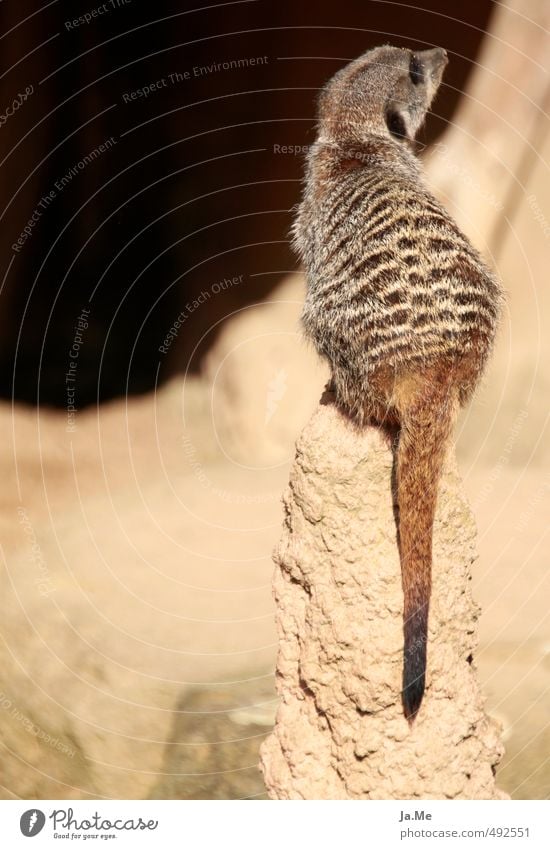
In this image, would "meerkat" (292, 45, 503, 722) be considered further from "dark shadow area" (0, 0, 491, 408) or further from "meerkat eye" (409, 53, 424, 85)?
"dark shadow area" (0, 0, 491, 408)

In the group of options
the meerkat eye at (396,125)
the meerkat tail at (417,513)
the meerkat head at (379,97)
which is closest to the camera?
the meerkat tail at (417,513)

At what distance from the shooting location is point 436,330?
188 cm

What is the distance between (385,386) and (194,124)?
2.40 meters

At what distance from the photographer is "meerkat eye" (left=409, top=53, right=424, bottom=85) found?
102 inches

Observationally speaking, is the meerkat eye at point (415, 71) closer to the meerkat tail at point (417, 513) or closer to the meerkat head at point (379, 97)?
the meerkat head at point (379, 97)

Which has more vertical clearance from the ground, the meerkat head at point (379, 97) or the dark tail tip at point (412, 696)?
the meerkat head at point (379, 97)

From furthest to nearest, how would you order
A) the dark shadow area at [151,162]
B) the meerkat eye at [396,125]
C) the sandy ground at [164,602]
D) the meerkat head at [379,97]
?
the dark shadow area at [151,162] → the sandy ground at [164,602] → the meerkat eye at [396,125] → the meerkat head at [379,97]

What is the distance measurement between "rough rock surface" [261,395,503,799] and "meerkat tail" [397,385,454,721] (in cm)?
5

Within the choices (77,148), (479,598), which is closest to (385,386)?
(479,598)

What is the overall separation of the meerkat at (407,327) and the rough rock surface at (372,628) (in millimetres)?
50

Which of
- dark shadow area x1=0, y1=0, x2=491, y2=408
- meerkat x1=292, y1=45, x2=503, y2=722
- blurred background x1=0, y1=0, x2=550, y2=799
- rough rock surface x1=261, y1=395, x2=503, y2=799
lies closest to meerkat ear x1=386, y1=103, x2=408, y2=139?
meerkat x1=292, y1=45, x2=503, y2=722

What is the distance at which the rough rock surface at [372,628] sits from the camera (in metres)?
1.90

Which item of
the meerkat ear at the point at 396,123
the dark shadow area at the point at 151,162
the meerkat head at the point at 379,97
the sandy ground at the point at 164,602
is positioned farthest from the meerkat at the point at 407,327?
the dark shadow area at the point at 151,162

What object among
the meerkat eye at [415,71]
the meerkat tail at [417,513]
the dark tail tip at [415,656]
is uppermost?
the meerkat eye at [415,71]
